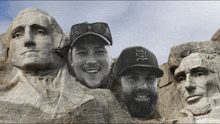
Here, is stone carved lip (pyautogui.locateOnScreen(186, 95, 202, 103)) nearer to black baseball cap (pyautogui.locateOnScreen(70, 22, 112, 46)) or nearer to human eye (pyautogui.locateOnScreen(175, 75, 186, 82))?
human eye (pyautogui.locateOnScreen(175, 75, 186, 82))

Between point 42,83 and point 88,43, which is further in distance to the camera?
point 88,43

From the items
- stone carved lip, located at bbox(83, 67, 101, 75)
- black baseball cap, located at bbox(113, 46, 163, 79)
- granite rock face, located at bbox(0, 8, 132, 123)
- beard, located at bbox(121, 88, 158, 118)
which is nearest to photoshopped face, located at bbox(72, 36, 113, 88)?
stone carved lip, located at bbox(83, 67, 101, 75)

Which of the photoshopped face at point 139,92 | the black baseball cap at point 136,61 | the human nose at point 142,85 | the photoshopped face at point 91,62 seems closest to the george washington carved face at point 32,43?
the photoshopped face at point 91,62

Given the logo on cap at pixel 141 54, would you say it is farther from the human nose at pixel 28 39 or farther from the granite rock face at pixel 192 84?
the human nose at pixel 28 39

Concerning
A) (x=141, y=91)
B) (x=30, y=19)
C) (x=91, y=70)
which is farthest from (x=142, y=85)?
(x=30, y=19)

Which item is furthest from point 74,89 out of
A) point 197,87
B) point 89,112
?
point 197,87

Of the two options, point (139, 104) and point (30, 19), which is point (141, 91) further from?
point (30, 19)

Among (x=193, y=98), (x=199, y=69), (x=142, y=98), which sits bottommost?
(x=193, y=98)
